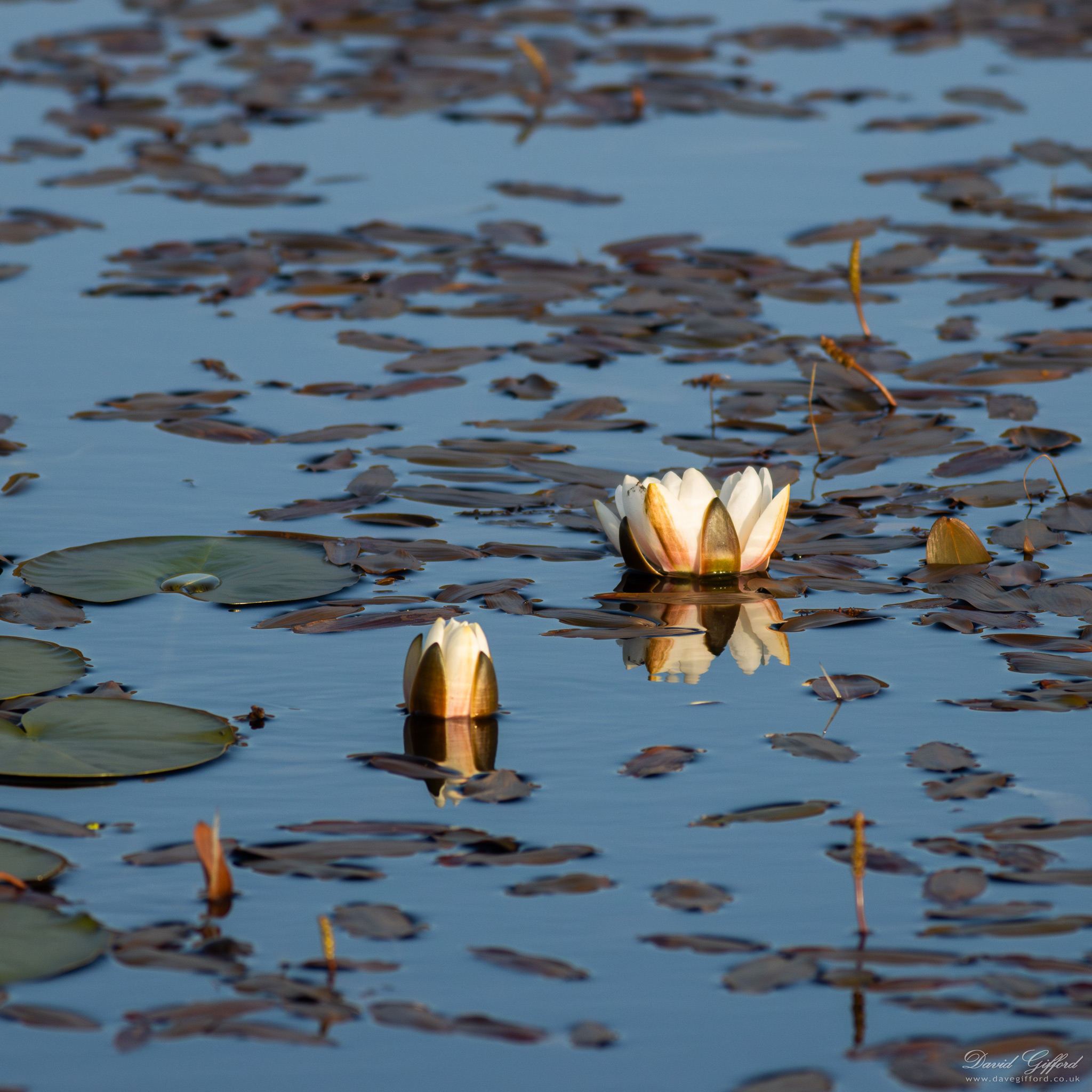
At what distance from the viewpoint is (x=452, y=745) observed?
260 centimetres

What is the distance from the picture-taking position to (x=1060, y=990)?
1971 mm

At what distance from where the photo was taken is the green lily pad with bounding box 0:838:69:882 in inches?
85.7

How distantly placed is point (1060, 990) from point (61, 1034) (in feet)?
3.81

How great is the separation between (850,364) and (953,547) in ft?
2.77

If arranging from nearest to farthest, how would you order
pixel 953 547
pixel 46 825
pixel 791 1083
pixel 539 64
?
1. pixel 791 1083
2. pixel 46 825
3. pixel 953 547
4. pixel 539 64

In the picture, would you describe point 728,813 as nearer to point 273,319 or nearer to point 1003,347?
point 1003,347

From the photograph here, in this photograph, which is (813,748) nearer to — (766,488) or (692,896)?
(692,896)

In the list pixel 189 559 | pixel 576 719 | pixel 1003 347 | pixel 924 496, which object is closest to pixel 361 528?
pixel 189 559

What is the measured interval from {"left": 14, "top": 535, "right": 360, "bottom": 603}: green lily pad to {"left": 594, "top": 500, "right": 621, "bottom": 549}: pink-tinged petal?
19.4 inches

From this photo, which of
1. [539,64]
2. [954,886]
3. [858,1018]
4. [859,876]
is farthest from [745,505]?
[539,64]

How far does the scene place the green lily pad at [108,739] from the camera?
2473 mm

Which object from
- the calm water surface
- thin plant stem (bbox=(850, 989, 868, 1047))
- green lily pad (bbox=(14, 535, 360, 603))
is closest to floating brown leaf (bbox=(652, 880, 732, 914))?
the calm water surface

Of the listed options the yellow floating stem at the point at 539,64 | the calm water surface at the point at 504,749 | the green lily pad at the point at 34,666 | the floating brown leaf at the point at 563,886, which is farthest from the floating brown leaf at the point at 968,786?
the yellow floating stem at the point at 539,64

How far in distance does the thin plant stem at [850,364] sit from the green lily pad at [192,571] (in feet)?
4.52
